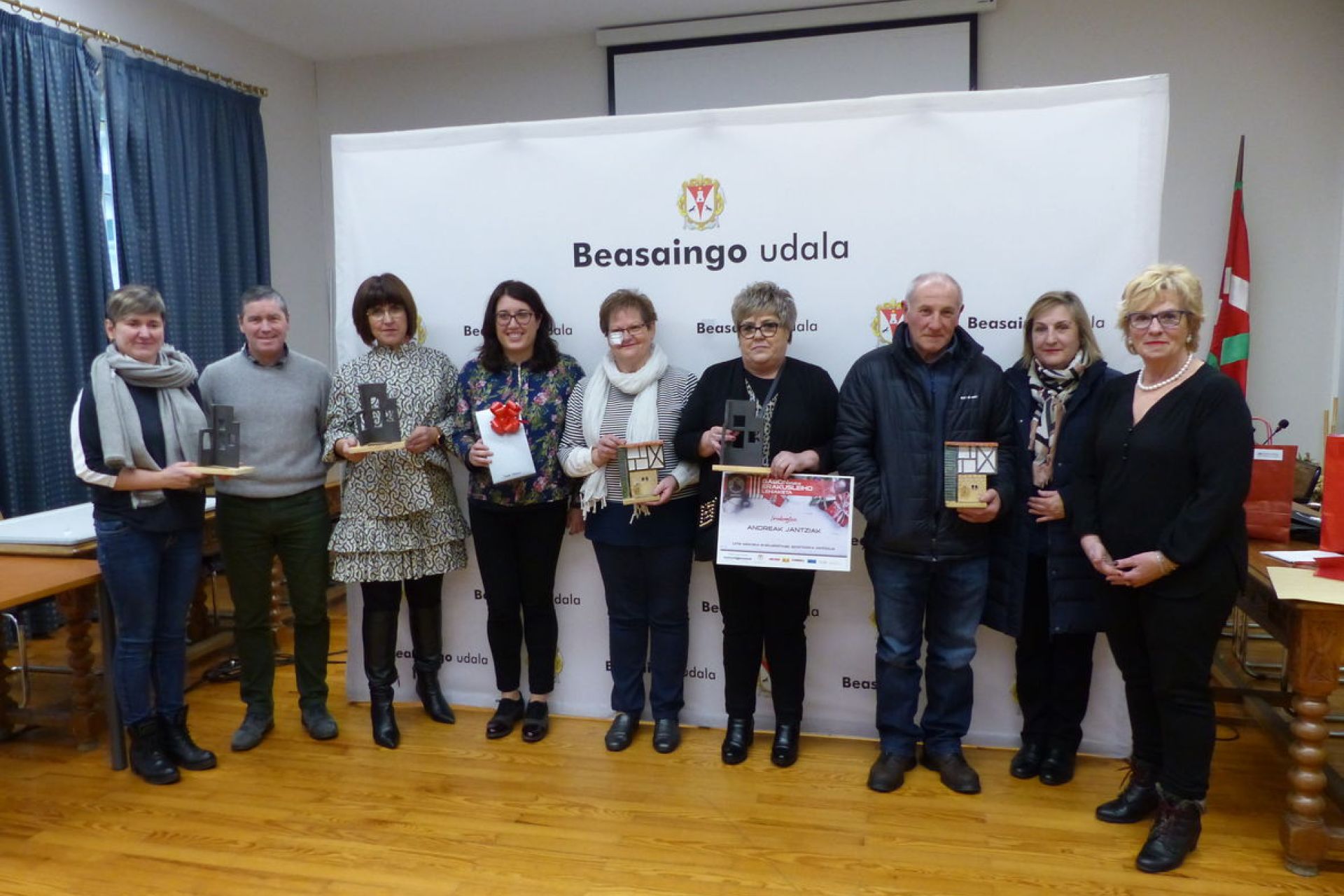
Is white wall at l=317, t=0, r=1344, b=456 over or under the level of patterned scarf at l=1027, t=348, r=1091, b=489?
over

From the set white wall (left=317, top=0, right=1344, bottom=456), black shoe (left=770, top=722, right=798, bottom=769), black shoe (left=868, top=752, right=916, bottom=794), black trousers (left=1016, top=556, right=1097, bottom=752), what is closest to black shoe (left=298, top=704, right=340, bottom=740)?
black shoe (left=770, top=722, right=798, bottom=769)

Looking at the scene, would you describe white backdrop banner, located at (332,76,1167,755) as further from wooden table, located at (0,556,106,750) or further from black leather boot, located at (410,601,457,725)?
wooden table, located at (0,556,106,750)

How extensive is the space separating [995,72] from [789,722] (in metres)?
4.29

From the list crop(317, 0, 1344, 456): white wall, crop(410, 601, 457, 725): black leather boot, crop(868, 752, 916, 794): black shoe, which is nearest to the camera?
crop(868, 752, 916, 794): black shoe

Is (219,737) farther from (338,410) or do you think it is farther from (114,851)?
(338,410)

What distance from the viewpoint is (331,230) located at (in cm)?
665

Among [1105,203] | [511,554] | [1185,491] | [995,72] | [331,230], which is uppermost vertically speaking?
[995,72]

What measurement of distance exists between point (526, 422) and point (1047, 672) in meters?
1.84

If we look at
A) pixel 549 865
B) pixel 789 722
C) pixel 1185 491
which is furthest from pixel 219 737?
pixel 1185 491

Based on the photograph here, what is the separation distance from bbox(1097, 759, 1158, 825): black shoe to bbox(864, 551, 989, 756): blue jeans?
0.45 m

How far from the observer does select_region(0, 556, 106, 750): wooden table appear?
2949 millimetres

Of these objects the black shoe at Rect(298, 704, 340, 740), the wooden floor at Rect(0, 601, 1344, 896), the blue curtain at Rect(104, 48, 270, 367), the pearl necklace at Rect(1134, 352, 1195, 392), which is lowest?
the wooden floor at Rect(0, 601, 1344, 896)

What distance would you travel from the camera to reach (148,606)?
2.79m

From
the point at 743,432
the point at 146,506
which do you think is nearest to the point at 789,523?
the point at 743,432
